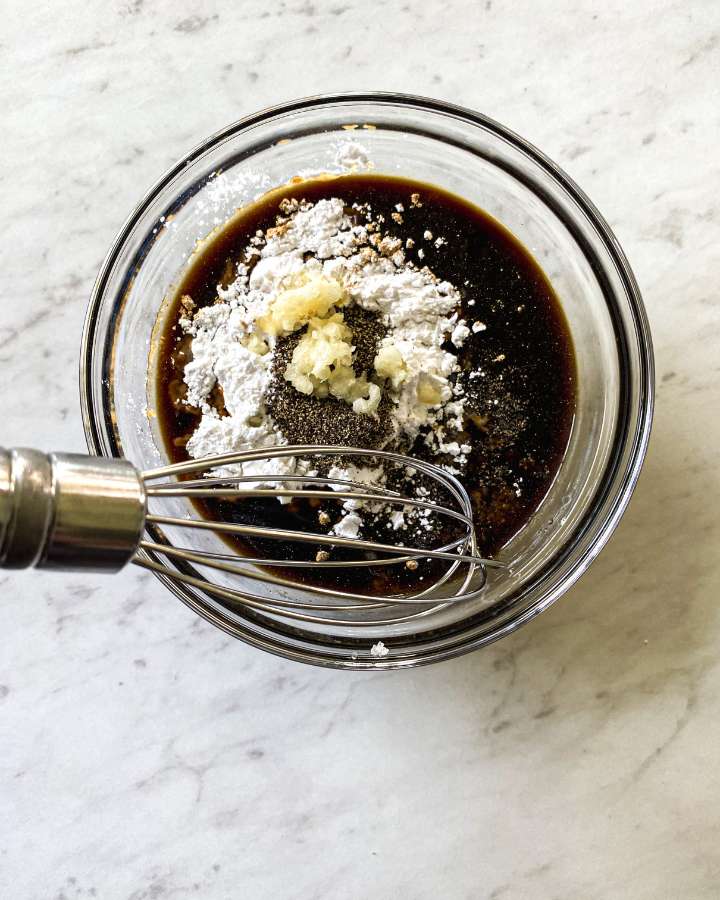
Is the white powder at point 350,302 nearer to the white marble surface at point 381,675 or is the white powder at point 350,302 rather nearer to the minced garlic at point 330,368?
the minced garlic at point 330,368

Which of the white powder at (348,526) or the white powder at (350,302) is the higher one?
the white powder at (350,302)

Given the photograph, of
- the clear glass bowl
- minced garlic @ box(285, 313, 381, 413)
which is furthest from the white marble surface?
minced garlic @ box(285, 313, 381, 413)

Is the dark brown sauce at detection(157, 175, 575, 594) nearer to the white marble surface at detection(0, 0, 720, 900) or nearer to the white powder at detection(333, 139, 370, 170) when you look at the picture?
the white powder at detection(333, 139, 370, 170)

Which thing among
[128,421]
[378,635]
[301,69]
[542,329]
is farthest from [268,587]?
[301,69]

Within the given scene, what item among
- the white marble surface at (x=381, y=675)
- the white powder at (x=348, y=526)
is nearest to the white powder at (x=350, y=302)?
the white powder at (x=348, y=526)

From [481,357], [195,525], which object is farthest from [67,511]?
[481,357]

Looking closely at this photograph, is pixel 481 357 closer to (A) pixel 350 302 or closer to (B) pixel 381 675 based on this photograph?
(A) pixel 350 302

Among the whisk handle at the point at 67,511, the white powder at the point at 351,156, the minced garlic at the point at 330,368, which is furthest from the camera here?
the white powder at the point at 351,156

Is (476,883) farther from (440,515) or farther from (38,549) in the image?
(38,549)
